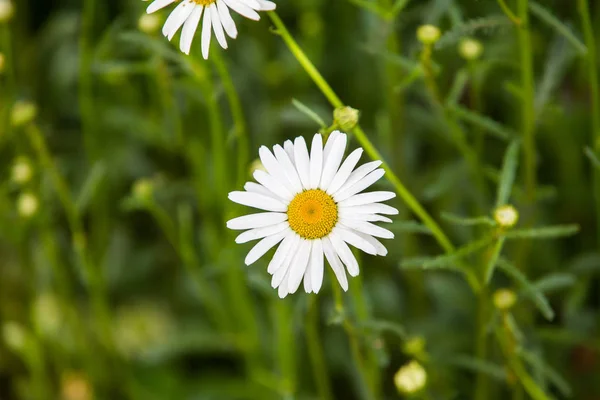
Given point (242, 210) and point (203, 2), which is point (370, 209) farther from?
point (242, 210)

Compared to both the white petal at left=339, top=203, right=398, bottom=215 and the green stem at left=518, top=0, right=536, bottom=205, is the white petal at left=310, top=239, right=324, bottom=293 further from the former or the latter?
the green stem at left=518, top=0, right=536, bottom=205

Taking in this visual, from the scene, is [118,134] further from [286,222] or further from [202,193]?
[286,222]

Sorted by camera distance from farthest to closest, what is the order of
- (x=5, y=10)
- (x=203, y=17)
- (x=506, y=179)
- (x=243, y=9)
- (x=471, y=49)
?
1. (x=5, y=10)
2. (x=471, y=49)
3. (x=506, y=179)
4. (x=203, y=17)
5. (x=243, y=9)

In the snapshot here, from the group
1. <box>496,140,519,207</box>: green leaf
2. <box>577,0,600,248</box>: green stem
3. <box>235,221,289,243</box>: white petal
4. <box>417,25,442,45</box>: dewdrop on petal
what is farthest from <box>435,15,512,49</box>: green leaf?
<box>235,221,289,243</box>: white petal

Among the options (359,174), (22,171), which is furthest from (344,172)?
(22,171)

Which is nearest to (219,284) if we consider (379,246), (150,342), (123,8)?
(150,342)

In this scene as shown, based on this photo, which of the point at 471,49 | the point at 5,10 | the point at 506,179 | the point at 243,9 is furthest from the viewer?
the point at 5,10
